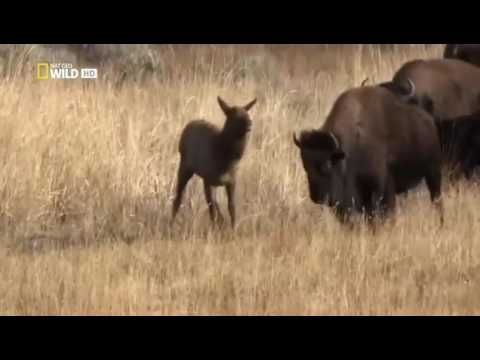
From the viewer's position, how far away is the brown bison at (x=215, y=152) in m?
8.69

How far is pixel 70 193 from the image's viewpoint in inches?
386

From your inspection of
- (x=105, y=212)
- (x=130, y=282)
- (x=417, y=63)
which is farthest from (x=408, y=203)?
Result: (x=130, y=282)

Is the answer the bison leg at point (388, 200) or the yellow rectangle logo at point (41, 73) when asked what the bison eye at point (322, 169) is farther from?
the yellow rectangle logo at point (41, 73)

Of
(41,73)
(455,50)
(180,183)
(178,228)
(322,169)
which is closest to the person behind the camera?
(322,169)

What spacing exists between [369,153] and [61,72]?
616 centimetres

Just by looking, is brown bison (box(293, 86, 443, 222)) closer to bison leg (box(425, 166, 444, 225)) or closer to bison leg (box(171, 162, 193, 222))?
bison leg (box(425, 166, 444, 225))

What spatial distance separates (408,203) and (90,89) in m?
4.02

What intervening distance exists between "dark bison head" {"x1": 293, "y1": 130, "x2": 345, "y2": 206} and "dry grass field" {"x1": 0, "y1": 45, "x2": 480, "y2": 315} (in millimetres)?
413

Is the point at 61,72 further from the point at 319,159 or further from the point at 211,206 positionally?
the point at 319,159

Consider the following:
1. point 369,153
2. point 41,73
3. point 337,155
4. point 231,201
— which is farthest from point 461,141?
point 41,73

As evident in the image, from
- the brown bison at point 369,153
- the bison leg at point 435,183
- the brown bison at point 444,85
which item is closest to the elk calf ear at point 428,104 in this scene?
the brown bison at point 444,85

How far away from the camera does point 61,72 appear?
13500 millimetres

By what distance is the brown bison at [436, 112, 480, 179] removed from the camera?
9766 millimetres

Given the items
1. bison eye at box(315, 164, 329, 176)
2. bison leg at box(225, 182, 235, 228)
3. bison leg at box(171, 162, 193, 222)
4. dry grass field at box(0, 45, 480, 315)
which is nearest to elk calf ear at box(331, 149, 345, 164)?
bison eye at box(315, 164, 329, 176)
